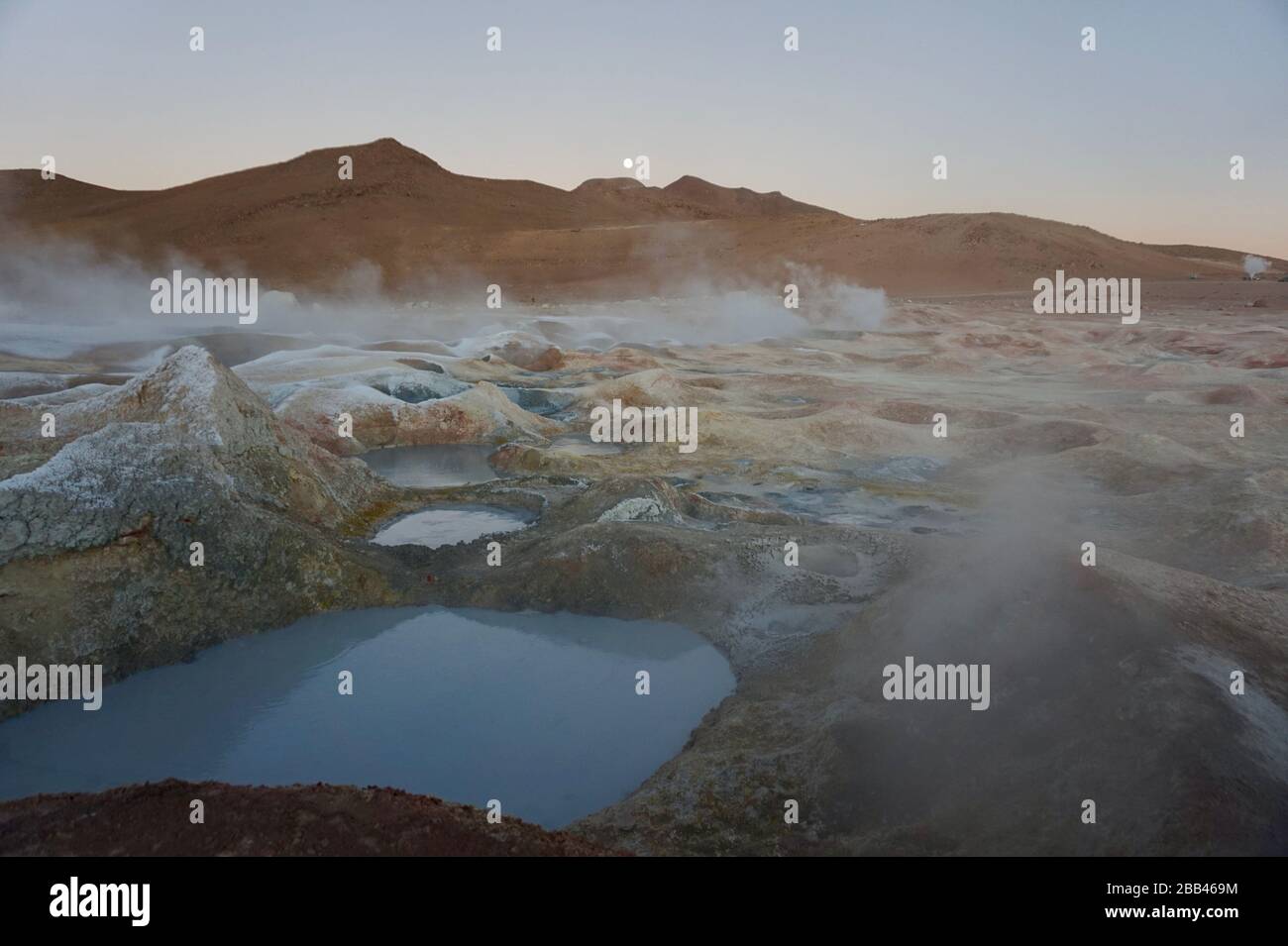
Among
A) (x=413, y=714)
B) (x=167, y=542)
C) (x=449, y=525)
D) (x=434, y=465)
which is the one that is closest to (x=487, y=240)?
(x=434, y=465)

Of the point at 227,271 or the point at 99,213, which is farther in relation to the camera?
the point at 99,213

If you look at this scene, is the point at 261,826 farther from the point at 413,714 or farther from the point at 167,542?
the point at 167,542

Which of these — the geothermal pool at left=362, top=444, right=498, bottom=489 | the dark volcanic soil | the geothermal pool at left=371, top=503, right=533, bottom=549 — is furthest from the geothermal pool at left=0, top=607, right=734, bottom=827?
the geothermal pool at left=362, top=444, right=498, bottom=489

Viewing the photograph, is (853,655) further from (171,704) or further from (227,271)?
(227,271)

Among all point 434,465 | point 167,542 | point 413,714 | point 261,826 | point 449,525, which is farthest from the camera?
point 434,465

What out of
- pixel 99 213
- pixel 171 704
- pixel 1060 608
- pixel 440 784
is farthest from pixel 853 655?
pixel 99 213

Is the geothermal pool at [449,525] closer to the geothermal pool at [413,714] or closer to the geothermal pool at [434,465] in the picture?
the geothermal pool at [434,465]
